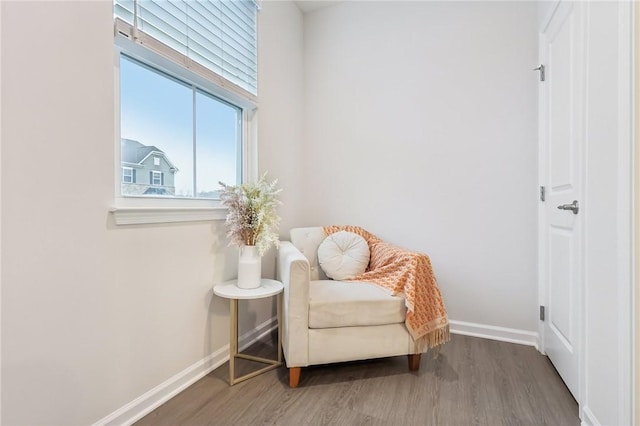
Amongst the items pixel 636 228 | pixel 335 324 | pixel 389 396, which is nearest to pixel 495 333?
pixel 389 396

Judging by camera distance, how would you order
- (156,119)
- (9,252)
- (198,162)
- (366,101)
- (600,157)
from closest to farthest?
(9,252), (600,157), (156,119), (198,162), (366,101)

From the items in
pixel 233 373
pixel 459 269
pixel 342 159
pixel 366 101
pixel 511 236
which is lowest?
pixel 233 373

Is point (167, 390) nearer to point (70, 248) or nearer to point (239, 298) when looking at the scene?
point (239, 298)

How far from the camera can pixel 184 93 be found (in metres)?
1.72

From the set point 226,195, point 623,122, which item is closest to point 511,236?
point 623,122

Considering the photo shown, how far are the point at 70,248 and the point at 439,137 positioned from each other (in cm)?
232

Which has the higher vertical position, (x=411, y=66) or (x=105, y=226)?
(x=411, y=66)

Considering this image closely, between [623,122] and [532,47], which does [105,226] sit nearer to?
[623,122]

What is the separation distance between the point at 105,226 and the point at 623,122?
6.36 ft

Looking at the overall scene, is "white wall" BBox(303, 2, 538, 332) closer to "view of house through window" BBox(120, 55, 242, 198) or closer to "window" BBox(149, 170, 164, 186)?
"view of house through window" BBox(120, 55, 242, 198)

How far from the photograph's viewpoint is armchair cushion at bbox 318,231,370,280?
2.10 metres

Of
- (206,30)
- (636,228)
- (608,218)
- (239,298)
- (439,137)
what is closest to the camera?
(636,228)

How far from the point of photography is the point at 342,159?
106 inches

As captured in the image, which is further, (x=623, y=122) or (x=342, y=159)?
(x=342, y=159)
